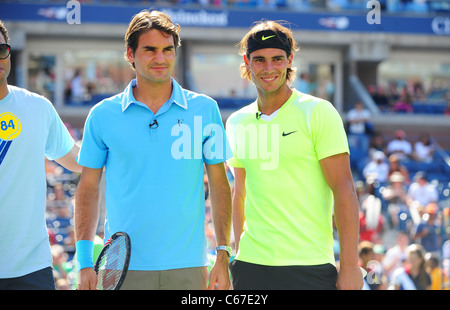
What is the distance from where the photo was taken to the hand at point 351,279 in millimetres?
3387

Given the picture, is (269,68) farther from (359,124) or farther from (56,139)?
(359,124)

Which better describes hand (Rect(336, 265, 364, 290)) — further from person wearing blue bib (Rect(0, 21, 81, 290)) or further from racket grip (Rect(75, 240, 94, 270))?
person wearing blue bib (Rect(0, 21, 81, 290))

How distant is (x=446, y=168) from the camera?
1644 centimetres

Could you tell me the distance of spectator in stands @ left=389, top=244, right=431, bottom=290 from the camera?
8034 mm

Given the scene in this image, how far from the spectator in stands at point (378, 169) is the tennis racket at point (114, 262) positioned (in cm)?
1139

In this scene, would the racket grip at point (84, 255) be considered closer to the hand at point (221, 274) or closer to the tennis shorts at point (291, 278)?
the hand at point (221, 274)

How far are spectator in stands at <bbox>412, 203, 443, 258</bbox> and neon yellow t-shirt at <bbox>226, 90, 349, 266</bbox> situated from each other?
7.39 m

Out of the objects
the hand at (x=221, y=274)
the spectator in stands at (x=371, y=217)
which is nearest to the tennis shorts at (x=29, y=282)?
the hand at (x=221, y=274)

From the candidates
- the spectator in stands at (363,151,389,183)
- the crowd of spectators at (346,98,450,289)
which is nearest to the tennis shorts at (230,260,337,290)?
the crowd of spectators at (346,98,450,289)

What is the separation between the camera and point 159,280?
11.0ft

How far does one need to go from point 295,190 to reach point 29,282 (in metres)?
1.41
